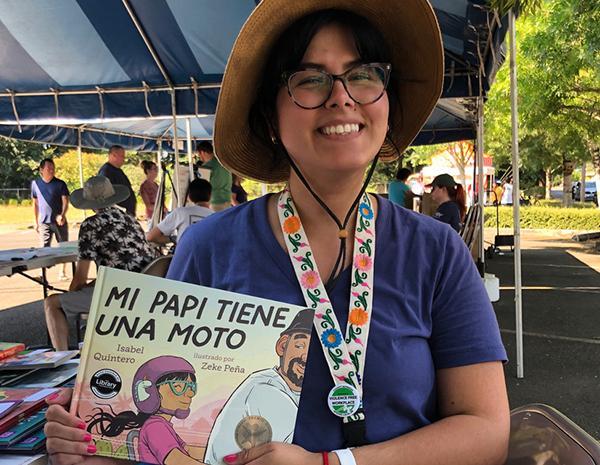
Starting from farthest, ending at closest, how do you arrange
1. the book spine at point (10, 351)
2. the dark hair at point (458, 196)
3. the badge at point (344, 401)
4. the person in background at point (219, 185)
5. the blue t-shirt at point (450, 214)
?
the dark hair at point (458, 196) → the person in background at point (219, 185) → the blue t-shirt at point (450, 214) → the book spine at point (10, 351) → the badge at point (344, 401)

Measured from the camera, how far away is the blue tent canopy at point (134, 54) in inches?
201

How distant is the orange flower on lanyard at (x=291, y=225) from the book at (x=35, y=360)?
2.94ft

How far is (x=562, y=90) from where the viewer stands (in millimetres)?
11820

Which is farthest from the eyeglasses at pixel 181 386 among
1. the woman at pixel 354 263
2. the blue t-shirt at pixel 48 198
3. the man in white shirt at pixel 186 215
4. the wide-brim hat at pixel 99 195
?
the blue t-shirt at pixel 48 198

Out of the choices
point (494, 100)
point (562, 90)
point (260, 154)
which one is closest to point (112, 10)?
point (260, 154)

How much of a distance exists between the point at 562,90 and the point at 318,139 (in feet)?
41.0

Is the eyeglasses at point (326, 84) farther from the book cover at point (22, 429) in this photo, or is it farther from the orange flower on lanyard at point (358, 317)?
the book cover at point (22, 429)

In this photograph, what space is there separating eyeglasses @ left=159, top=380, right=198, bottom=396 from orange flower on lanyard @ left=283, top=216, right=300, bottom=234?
1.55 feet

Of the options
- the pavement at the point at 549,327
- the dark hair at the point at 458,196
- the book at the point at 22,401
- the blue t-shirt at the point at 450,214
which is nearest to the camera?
the book at the point at 22,401

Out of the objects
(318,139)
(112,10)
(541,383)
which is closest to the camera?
(318,139)

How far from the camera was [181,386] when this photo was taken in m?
0.98

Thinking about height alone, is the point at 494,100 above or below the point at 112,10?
above

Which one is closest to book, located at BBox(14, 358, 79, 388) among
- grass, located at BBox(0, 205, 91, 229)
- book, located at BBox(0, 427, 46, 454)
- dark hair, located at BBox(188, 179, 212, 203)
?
book, located at BBox(0, 427, 46, 454)

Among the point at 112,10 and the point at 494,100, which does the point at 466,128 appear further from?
the point at 112,10
